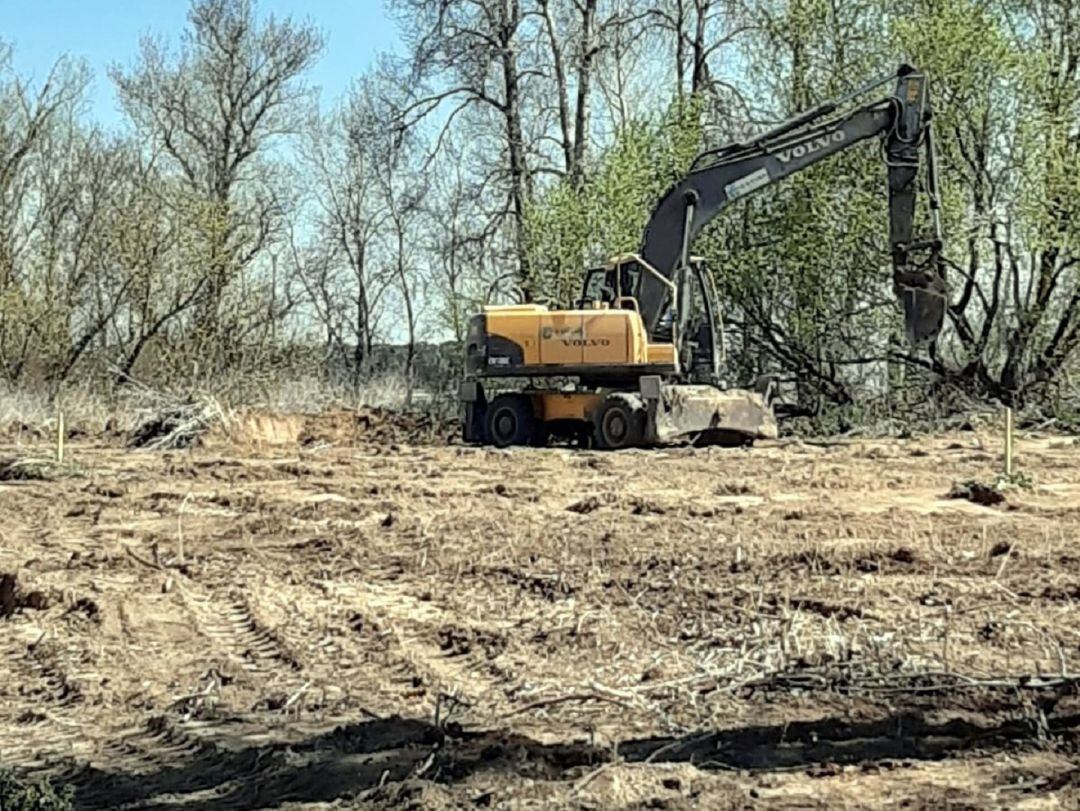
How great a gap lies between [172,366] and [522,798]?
26470 millimetres

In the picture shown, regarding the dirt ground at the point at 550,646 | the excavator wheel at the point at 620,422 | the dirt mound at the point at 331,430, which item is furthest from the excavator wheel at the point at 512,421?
the dirt ground at the point at 550,646

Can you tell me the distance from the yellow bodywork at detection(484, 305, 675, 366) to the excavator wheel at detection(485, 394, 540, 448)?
3.24 feet


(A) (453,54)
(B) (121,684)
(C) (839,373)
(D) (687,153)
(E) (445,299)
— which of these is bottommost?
(B) (121,684)

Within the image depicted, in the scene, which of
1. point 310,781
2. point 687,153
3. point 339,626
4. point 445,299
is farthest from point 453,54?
point 310,781

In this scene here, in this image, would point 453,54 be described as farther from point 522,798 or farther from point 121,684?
point 522,798

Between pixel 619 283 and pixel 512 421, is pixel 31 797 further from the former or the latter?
pixel 512 421

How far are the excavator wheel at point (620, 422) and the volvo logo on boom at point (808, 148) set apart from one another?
14.5 feet

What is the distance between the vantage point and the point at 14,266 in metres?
30.2

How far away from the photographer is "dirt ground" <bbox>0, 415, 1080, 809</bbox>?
14.8 feet

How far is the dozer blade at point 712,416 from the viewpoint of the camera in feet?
61.0

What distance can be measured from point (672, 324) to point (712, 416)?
5.27ft

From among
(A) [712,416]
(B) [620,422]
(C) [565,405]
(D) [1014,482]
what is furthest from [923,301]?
(D) [1014,482]

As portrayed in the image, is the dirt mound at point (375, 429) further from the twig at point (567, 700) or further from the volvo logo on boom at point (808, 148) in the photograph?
the twig at point (567, 700)

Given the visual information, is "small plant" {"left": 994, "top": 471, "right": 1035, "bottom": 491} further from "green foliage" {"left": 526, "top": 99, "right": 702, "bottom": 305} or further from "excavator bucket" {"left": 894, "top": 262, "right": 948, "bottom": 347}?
"green foliage" {"left": 526, "top": 99, "right": 702, "bottom": 305}
